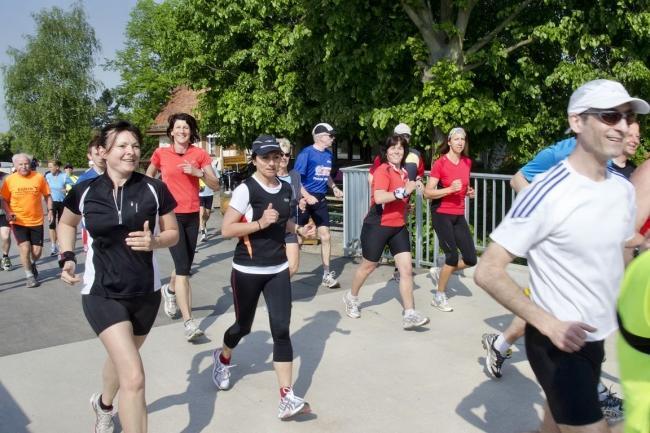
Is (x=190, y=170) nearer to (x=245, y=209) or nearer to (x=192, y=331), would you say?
(x=192, y=331)

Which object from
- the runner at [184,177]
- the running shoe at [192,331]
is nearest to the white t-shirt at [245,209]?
the running shoe at [192,331]

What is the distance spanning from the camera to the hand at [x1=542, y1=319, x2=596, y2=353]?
2.25 metres

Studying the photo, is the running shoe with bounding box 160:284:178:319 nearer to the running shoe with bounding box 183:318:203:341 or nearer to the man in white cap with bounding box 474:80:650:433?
the running shoe with bounding box 183:318:203:341

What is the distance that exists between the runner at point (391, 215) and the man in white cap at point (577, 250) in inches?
138

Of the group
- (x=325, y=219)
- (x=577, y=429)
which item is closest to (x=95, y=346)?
(x=325, y=219)

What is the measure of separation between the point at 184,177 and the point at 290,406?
2.98 m

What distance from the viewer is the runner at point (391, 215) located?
237 inches

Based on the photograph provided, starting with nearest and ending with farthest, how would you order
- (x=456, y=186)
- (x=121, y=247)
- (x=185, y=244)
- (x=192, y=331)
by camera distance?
1. (x=121, y=247)
2. (x=192, y=331)
3. (x=185, y=244)
4. (x=456, y=186)

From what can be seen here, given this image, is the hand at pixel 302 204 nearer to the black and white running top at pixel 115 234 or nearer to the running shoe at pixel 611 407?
the black and white running top at pixel 115 234

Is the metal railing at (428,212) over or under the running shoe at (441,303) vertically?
over

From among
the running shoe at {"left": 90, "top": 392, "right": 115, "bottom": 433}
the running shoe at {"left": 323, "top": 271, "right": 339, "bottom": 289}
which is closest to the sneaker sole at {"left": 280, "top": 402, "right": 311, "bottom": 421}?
the running shoe at {"left": 90, "top": 392, "right": 115, "bottom": 433}

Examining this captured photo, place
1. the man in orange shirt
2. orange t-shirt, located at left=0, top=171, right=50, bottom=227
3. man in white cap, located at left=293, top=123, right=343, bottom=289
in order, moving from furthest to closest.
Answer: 1. orange t-shirt, located at left=0, top=171, right=50, bottom=227
2. the man in orange shirt
3. man in white cap, located at left=293, top=123, right=343, bottom=289

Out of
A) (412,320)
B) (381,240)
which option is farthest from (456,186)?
(412,320)

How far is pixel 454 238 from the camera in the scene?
6676 mm
